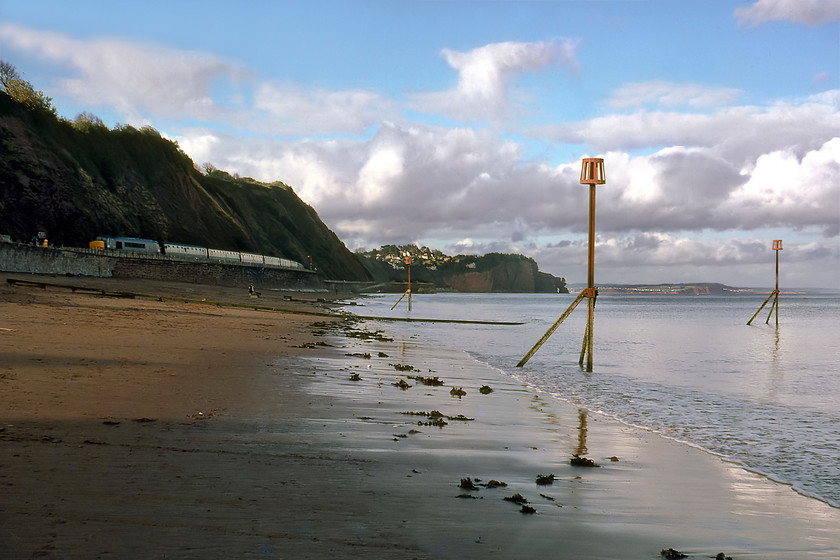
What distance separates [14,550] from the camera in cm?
354

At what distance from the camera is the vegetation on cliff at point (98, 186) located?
82125 mm

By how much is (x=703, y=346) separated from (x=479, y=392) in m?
23.5

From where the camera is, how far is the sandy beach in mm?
4102

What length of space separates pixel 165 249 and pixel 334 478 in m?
93.2

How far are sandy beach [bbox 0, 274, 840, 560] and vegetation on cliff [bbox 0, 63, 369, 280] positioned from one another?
274 feet

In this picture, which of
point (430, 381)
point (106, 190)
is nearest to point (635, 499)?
point (430, 381)

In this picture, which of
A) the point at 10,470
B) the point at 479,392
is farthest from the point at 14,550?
the point at 479,392

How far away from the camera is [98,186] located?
94.8 metres

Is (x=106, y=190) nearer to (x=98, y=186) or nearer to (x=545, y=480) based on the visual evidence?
(x=98, y=186)

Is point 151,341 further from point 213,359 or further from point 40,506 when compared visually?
point 40,506

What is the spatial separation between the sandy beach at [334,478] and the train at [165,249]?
7714 cm

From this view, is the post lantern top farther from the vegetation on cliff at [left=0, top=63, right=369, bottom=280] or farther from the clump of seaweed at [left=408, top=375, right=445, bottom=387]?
the vegetation on cliff at [left=0, top=63, right=369, bottom=280]

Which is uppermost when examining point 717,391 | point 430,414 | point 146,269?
point 146,269

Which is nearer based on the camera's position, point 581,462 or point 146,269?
point 581,462
